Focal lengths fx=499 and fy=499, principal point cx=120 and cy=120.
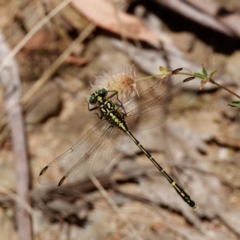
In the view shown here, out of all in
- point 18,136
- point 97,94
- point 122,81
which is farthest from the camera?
point 18,136

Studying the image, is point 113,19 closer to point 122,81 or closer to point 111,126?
point 111,126

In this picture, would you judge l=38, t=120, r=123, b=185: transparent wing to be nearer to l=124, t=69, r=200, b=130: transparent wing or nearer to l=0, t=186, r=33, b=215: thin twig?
l=124, t=69, r=200, b=130: transparent wing

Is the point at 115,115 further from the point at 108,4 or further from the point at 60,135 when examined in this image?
the point at 108,4

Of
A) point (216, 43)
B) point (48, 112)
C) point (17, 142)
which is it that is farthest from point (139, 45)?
point (17, 142)

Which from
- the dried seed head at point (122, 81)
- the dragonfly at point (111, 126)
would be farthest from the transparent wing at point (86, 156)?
the dried seed head at point (122, 81)

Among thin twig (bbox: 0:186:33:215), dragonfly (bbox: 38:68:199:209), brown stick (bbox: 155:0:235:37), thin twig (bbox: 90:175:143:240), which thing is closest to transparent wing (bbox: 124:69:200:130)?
dragonfly (bbox: 38:68:199:209)

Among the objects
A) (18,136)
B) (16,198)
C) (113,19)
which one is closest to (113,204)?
(16,198)
